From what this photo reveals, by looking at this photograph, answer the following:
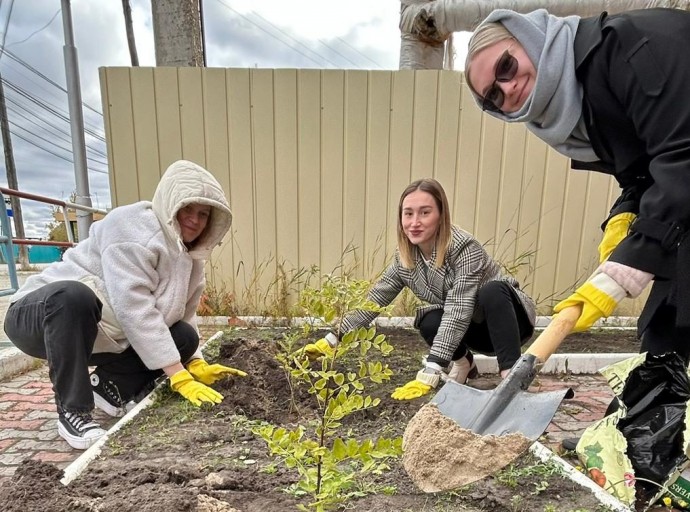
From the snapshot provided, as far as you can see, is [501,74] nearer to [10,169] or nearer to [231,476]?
[231,476]

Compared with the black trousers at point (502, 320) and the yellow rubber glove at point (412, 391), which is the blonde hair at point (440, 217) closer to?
the black trousers at point (502, 320)


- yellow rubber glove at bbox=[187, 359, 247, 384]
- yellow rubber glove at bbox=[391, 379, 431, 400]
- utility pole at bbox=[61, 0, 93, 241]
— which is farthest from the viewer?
utility pole at bbox=[61, 0, 93, 241]

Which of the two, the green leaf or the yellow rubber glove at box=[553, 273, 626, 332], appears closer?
the green leaf

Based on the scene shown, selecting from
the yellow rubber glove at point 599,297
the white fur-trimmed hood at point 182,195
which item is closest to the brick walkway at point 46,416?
the yellow rubber glove at point 599,297

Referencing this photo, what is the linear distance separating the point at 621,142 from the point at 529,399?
873 millimetres

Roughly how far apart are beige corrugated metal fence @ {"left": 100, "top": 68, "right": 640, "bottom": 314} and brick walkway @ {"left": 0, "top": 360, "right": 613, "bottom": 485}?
5.26 ft

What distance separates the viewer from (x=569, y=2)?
4.30m

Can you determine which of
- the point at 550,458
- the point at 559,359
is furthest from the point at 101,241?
the point at 559,359

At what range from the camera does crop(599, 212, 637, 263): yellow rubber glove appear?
1.62 meters

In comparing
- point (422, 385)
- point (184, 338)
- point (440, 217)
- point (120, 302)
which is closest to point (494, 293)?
point (440, 217)

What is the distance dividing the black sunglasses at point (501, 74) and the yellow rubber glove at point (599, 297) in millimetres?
633

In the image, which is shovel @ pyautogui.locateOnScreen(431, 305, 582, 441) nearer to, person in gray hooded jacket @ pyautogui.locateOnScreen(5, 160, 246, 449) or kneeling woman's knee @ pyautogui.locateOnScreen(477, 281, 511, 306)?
kneeling woman's knee @ pyautogui.locateOnScreen(477, 281, 511, 306)

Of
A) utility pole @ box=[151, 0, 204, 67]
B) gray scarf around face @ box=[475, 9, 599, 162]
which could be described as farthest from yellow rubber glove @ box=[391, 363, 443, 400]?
utility pole @ box=[151, 0, 204, 67]

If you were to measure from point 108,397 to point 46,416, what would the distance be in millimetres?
341
